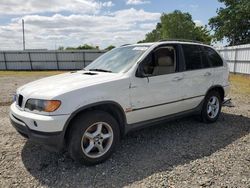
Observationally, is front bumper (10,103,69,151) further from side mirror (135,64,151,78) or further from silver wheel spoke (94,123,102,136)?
side mirror (135,64,151,78)

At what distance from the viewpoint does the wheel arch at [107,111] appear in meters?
3.46

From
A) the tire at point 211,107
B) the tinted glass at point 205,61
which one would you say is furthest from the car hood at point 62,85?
the tire at point 211,107

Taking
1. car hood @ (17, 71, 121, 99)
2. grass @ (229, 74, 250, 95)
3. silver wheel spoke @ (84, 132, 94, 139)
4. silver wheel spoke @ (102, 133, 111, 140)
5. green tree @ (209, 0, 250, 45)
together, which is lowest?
grass @ (229, 74, 250, 95)

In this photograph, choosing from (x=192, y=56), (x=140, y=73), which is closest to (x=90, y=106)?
(x=140, y=73)

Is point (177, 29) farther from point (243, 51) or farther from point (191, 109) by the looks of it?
point (191, 109)

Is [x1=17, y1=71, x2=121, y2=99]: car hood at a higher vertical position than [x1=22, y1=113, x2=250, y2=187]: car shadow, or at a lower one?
higher

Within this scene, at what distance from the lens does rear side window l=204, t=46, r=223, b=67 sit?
5676mm

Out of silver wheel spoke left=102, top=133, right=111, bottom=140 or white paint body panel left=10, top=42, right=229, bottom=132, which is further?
silver wheel spoke left=102, top=133, right=111, bottom=140

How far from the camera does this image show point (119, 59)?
4641 mm

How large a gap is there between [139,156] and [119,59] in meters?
1.78

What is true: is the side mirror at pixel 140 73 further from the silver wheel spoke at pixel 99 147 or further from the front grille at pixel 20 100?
the front grille at pixel 20 100

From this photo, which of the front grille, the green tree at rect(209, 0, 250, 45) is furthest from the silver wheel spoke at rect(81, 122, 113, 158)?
the green tree at rect(209, 0, 250, 45)

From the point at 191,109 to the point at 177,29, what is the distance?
124 feet

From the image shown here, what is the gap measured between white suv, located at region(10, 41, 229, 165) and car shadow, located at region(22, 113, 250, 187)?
0.27 m
